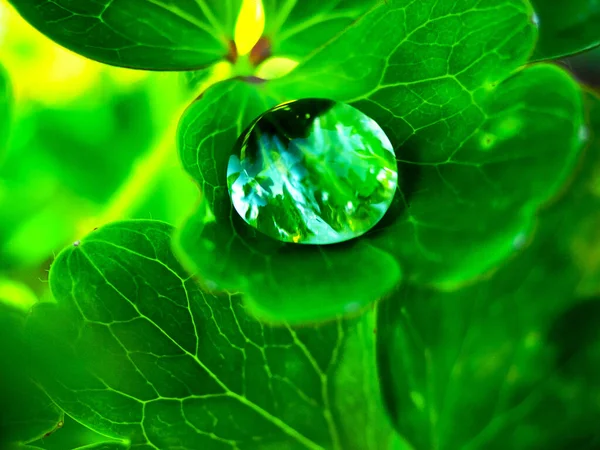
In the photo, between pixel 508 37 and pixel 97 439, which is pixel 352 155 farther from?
pixel 97 439

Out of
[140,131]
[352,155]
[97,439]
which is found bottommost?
[97,439]

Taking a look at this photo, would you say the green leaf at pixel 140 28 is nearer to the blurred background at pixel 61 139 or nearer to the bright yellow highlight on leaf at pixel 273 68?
the bright yellow highlight on leaf at pixel 273 68

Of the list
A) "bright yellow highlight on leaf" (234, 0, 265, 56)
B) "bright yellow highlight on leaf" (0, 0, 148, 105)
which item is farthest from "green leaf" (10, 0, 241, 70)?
"bright yellow highlight on leaf" (0, 0, 148, 105)

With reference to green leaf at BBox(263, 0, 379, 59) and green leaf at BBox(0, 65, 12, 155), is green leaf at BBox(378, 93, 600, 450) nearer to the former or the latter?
green leaf at BBox(263, 0, 379, 59)

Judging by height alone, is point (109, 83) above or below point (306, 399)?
above

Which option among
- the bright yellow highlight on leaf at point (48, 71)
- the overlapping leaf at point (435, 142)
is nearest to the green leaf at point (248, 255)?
the overlapping leaf at point (435, 142)

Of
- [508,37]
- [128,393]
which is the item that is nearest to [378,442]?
[128,393]

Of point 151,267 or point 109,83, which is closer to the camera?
point 151,267
